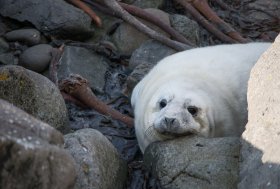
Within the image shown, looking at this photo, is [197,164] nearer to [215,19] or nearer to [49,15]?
[49,15]

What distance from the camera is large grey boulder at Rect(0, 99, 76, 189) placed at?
8.78 feet

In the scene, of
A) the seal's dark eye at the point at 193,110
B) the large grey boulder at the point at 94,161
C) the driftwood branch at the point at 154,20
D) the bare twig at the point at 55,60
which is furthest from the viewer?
the driftwood branch at the point at 154,20

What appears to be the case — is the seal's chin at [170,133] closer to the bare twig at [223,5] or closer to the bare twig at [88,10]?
the bare twig at [88,10]

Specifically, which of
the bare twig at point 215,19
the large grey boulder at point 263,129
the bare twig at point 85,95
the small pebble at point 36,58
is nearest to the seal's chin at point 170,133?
the large grey boulder at point 263,129

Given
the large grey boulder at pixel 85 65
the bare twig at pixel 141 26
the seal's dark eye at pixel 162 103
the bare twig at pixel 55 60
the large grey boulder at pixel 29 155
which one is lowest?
the large grey boulder at pixel 85 65

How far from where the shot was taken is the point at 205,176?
3.83 metres

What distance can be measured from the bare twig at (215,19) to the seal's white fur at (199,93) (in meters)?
1.16

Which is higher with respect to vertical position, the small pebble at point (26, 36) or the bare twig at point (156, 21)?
the bare twig at point (156, 21)

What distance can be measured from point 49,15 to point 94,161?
2.66 metres

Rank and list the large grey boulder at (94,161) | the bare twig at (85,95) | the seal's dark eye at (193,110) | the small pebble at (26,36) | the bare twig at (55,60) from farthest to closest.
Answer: the small pebble at (26,36), the bare twig at (55,60), the bare twig at (85,95), the seal's dark eye at (193,110), the large grey boulder at (94,161)

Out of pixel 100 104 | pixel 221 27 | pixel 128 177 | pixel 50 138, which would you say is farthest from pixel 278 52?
pixel 221 27

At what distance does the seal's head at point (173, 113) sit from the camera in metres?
4.40

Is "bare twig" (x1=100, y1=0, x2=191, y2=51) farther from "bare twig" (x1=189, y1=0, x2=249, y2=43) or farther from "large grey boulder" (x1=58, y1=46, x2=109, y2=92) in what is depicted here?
"bare twig" (x1=189, y1=0, x2=249, y2=43)

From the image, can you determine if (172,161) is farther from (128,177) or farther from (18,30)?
(18,30)
